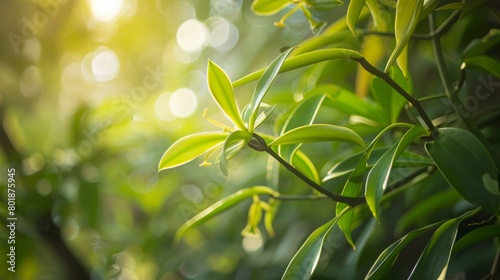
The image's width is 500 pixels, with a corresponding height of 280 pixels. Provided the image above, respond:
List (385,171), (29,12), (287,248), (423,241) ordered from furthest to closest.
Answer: (29,12)
(423,241)
(287,248)
(385,171)

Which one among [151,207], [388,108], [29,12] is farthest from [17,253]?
[388,108]

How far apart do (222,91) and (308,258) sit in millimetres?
148

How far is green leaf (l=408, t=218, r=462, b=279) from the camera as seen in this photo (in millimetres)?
371

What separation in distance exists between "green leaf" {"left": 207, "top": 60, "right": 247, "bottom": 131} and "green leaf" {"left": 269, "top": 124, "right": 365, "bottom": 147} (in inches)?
1.5

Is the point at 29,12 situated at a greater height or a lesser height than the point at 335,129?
greater

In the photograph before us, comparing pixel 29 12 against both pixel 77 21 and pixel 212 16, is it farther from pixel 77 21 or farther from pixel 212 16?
pixel 212 16

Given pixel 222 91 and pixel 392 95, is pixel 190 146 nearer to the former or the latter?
pixel 222 91

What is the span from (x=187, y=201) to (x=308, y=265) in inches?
23.4

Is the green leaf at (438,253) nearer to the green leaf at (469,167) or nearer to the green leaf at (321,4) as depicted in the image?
the green leaf at (469,167)

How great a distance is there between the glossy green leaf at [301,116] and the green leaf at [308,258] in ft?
0.22

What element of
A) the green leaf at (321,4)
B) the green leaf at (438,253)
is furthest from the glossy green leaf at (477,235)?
the green leaf at (321,4)

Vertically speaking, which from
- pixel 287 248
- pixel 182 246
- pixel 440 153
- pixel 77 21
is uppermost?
pixel 77 21

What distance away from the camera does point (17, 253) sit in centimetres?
81

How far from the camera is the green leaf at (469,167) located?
Answer: 345 mm
